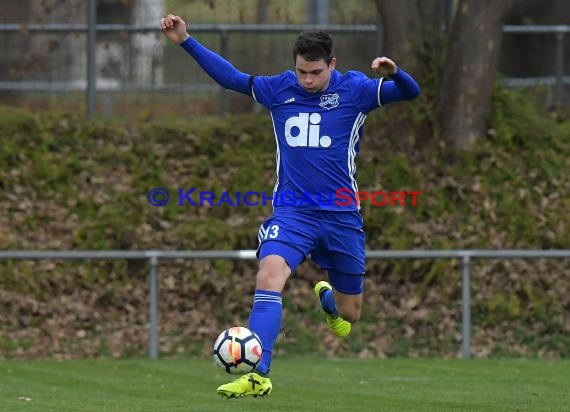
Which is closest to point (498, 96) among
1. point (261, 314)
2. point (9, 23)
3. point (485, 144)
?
point (485, 144)

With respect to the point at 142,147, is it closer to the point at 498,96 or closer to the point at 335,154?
the point at 498,96

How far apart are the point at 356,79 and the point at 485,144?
25.6 ft

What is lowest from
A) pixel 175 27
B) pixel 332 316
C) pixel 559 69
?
pixel 332 316

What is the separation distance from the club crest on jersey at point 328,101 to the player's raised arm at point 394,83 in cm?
30

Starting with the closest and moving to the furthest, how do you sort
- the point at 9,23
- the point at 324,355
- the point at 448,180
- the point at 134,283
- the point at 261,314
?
the point at 261,314
the point at 324,355
the point at 134,283
the point at 448,180
the point at 9,23

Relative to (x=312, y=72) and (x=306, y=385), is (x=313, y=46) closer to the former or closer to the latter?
(x=312, y=72)

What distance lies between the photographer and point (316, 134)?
26.4ft

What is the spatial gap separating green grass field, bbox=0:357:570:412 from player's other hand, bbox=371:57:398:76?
2265 millimetres

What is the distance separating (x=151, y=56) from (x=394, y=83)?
9225 mm

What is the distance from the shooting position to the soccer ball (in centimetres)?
690

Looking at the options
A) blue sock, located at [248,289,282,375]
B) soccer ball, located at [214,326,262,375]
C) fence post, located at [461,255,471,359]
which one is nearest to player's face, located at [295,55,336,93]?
blue sock, located at [248,289,282,375]

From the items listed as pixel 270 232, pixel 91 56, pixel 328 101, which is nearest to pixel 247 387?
pixel 270 232

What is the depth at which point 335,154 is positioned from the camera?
26.4 feet

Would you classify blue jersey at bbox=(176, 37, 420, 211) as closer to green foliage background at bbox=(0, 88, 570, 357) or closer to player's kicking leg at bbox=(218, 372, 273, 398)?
A: player's kicking leg at bbox=(218, 372, 273, 398)
